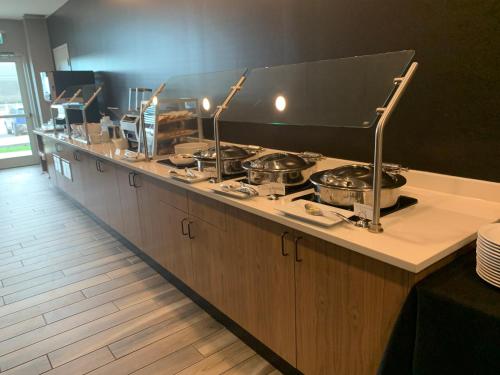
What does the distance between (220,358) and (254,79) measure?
1.36 m

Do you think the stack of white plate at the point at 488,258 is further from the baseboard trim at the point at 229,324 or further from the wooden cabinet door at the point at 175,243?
the wooden cabinet door at the point at 175,243

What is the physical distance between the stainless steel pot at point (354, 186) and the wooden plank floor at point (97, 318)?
34.3 inches

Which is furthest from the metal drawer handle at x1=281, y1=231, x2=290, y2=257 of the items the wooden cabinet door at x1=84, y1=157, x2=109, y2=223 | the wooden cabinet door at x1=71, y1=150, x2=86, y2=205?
the wooden cabinet door at x1=71, y1=150, x2=86, y2=205

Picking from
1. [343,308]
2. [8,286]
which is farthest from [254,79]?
[8,286]

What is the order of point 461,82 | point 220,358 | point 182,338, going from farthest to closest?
point 182,338 < point 220,358 < point 461,82

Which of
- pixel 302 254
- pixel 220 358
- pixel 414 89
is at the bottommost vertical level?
pixel 220 358

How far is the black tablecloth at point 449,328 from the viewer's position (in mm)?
903

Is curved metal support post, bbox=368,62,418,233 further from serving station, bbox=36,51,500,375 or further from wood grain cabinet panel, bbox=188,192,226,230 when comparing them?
wood grain cabinet panel, bbox=188,192,226,230

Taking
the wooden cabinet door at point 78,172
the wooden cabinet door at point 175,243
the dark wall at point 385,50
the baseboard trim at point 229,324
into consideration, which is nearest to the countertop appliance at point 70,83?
the wooden cabinet door at point 78,172

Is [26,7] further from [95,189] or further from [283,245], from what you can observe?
[283,245]

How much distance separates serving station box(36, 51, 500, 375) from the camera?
1165mm

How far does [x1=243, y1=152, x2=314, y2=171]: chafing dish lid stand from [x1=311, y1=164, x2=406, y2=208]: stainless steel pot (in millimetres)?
214

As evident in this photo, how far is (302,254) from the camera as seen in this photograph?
54.2 inches

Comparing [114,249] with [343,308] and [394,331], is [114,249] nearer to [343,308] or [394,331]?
[343,308]
